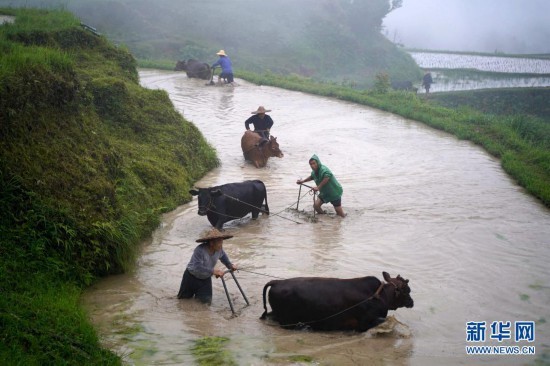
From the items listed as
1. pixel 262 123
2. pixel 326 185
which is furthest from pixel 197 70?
pixel 326 185

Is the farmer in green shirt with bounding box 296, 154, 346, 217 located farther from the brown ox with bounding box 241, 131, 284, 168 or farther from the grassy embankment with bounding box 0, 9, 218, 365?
the brown ox with bounding box 241, 131, 284, 168

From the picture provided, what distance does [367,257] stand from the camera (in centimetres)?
940

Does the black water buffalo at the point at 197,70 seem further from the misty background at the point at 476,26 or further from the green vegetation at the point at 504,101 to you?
the misty background at the point at 476,26

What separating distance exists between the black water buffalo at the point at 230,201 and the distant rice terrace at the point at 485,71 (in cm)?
2667

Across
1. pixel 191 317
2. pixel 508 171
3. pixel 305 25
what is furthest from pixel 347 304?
pixel 305 25

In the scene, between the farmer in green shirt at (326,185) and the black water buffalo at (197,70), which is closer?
the farmer in green shirt at (326,185)

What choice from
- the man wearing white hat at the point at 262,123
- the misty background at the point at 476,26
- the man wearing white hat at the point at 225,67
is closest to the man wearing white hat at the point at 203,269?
the man wearing white hat at the point at 262,123

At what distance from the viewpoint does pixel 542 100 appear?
29062mm

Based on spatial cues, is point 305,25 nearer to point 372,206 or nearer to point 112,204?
point 372,206

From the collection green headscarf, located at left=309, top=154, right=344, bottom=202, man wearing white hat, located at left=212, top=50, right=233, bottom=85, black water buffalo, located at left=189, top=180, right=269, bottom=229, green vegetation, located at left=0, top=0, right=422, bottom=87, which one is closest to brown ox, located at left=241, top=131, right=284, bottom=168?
black water buffalo, located at left=189, top=180, right=269, bottom=229

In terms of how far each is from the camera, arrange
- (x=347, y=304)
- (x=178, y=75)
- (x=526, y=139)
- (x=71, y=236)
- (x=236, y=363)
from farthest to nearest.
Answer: (x=178, y=75) → (x=526, y=139) → (x=71, y=236) → (x=347, y=304) → (x=236, y=363)

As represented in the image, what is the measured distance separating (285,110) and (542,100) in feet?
48.1

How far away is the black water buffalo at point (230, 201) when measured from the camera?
33.2 ft

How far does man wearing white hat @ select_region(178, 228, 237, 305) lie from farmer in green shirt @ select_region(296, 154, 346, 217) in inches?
155
